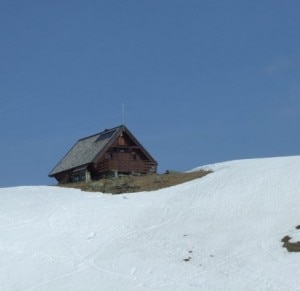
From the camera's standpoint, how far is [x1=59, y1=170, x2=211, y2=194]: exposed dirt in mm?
39531

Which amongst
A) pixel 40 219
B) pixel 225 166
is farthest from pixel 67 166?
pixel 40 219

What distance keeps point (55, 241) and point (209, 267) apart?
7.71 metres

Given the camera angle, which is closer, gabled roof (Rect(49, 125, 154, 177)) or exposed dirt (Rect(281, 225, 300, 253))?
exposed dirt (Rect(281, 225, 300, 253))

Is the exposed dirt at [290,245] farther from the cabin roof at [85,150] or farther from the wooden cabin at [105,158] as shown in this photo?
the cabin roof at [85,150]

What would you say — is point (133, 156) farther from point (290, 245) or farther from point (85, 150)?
point (290, 245)

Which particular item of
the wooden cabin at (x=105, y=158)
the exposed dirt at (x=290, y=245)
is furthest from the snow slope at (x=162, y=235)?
the wooden cabin at (x=105, y=158)

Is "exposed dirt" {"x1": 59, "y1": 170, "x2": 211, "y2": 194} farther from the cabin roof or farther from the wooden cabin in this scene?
the cabin roof

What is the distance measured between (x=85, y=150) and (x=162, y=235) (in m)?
28.0

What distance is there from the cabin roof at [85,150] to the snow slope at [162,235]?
14991 mm

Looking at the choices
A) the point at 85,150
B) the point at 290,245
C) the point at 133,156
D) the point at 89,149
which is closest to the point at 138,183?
the point at 290,245

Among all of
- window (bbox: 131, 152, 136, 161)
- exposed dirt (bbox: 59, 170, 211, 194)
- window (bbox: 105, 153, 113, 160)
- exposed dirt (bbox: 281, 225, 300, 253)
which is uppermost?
window (bbox: 131, 152, 136, 161)

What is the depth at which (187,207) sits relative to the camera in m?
34.1

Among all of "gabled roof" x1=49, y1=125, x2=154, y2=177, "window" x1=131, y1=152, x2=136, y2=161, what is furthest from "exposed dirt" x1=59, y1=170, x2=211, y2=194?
"window" x1=131, y1=152, x2=136, y2=161

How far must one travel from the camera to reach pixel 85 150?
57.7 m
